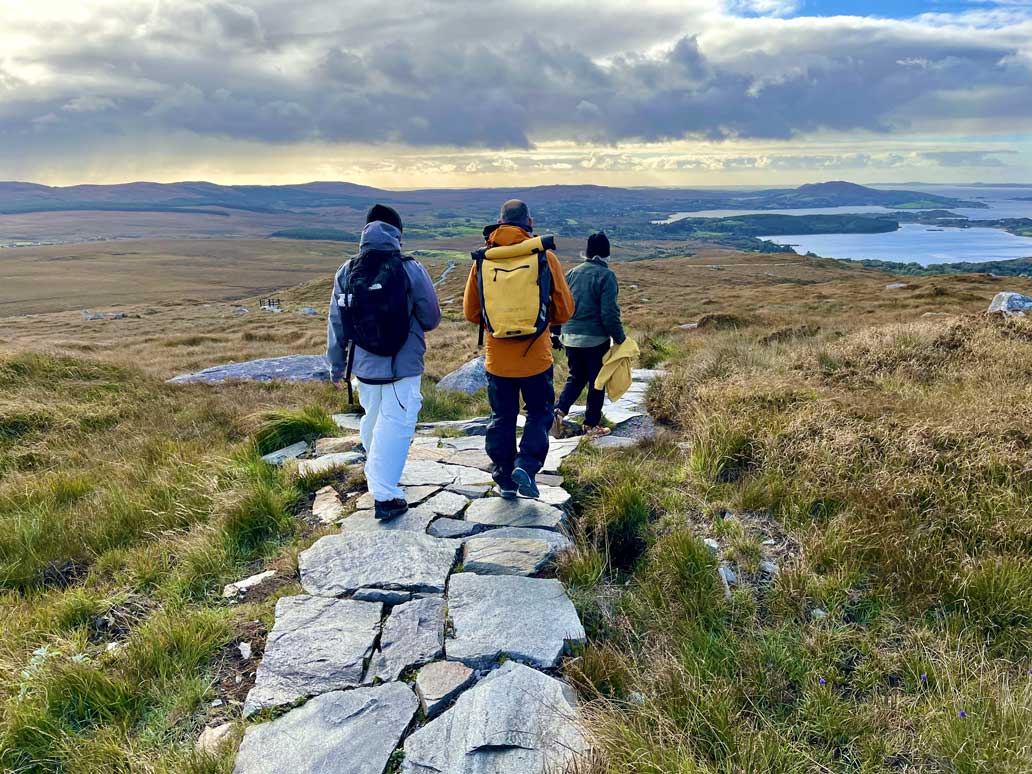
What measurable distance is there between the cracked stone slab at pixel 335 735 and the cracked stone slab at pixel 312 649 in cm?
14

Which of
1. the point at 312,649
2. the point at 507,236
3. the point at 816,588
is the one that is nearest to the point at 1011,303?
the point at 816,588

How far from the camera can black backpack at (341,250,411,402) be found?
4629mm

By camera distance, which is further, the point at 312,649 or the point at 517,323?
the point at 517,323

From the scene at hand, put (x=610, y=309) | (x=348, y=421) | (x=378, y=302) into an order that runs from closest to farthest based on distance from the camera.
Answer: (x=378, y=302) < (x=610, y=309) < (x=348, y=421)

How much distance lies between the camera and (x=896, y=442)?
193 inches

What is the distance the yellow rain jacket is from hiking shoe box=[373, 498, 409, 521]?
3077 mm

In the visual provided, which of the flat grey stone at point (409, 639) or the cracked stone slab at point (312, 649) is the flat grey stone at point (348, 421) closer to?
the cracked stone slab at point (312, 649)

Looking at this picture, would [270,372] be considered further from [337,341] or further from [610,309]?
[610,309]

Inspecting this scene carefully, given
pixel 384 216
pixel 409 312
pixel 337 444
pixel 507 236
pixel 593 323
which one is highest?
pixel 384 216

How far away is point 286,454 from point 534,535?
354 centimetres

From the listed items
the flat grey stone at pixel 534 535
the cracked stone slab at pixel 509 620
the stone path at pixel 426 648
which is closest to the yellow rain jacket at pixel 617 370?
the stone path at pixel 426 648

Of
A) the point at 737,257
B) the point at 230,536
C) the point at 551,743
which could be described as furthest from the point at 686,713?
the point at 737,257

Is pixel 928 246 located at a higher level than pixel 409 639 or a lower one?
higher

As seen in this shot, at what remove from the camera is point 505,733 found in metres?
2.78
